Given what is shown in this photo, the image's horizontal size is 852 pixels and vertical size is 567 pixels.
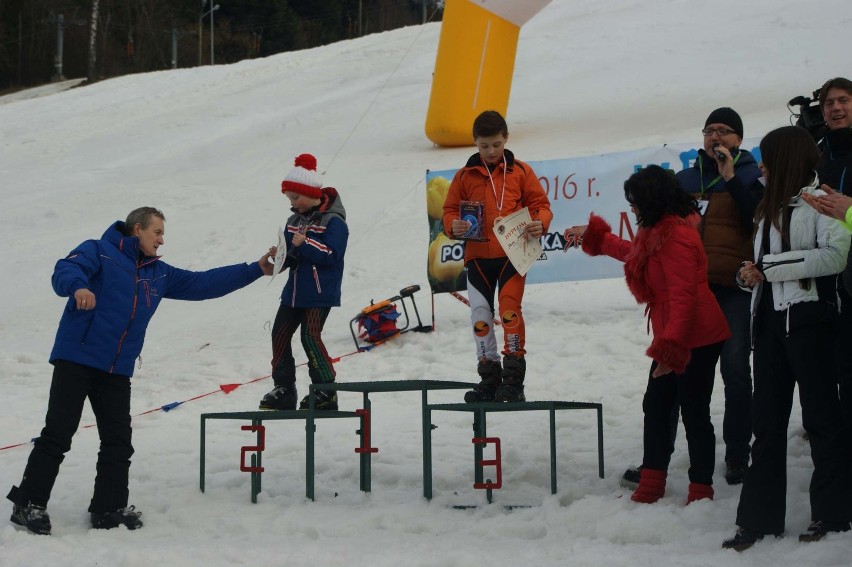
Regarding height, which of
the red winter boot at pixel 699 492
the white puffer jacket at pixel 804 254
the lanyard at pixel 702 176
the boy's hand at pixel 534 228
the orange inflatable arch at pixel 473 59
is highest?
the orange inflatable arch at pixel 473 59

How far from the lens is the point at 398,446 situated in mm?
7402

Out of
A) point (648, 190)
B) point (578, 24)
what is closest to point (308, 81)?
point (578, 24)

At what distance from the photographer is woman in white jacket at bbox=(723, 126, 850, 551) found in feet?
15.4

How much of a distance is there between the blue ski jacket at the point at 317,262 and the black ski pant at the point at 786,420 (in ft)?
8.68

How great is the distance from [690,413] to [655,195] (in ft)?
3.52

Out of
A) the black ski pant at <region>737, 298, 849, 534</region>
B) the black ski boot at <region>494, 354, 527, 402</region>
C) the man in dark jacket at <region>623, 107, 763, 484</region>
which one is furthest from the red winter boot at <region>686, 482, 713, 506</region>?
the black ski boot at <region>494, 354, 527, 402</region>

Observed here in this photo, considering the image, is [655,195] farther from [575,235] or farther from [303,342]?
[303,342]

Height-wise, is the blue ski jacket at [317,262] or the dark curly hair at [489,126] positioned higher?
the dark curly hair at [489,126]

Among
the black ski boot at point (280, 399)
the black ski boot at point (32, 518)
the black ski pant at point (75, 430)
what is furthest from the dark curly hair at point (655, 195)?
the black ski boot at point (32, 518)

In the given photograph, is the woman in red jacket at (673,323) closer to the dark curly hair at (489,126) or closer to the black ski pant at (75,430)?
the dark curly hair at (489,126)

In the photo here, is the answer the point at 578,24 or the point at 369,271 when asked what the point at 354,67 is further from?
the point at 369,271

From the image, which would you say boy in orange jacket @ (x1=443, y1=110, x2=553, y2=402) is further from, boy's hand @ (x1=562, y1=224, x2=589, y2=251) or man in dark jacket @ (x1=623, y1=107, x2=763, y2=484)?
man in dark jacket @ (x1=623, y1=107, x2=763, y2=484)

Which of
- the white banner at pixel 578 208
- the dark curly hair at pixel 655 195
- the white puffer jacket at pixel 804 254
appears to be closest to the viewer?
the white puffer jacket at pixel 804 254

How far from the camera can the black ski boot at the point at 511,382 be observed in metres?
6.13
